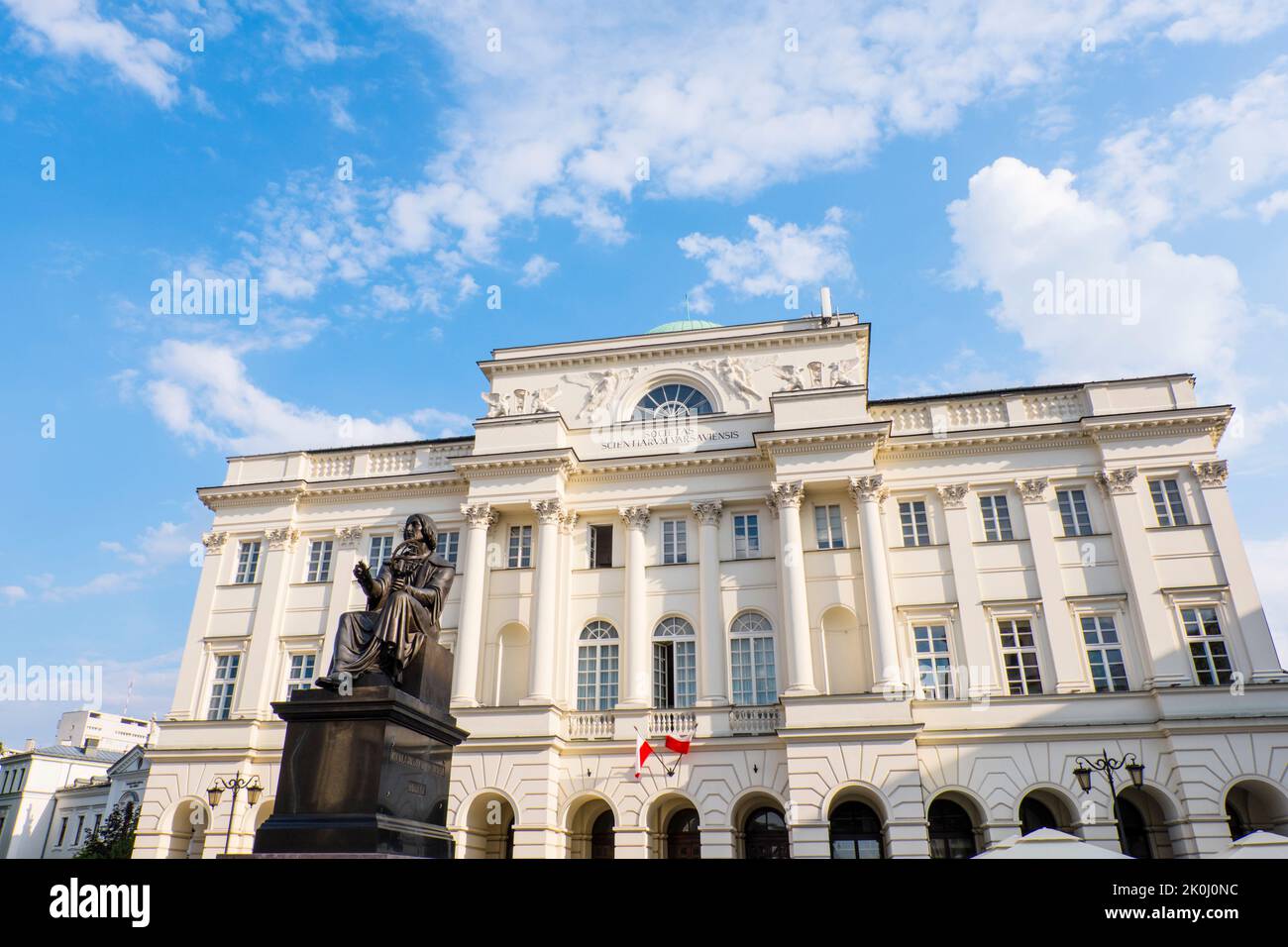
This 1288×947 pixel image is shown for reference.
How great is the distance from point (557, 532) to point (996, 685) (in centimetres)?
1476

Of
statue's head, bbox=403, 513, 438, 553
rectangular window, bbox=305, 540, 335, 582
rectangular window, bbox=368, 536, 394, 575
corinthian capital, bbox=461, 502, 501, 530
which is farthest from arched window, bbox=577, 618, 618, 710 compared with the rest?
statue's head, bbox=403, 513, 438, 553

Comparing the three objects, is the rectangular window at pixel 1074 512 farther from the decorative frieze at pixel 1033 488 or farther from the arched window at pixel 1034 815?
the arched window at pixel 1034 815

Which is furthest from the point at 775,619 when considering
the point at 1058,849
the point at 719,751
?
the point at 1058,849

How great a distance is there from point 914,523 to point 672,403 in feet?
31.5

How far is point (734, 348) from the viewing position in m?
30.6

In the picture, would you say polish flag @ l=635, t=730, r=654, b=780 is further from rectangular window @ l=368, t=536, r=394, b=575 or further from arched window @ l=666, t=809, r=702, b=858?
rectangular window @ l=368, t=536, r=394, b=575

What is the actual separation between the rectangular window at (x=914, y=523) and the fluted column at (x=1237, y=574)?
26.8 ft

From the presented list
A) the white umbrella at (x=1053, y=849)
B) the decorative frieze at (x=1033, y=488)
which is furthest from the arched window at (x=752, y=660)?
the white umbrella at (x=1053, y=849)

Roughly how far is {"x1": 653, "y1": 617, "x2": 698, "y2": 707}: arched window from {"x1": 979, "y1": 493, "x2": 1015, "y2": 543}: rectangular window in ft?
33.7

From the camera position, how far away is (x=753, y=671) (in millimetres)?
26406

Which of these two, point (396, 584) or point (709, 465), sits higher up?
point (709, 465)

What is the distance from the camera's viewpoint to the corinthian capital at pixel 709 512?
1110 inches
